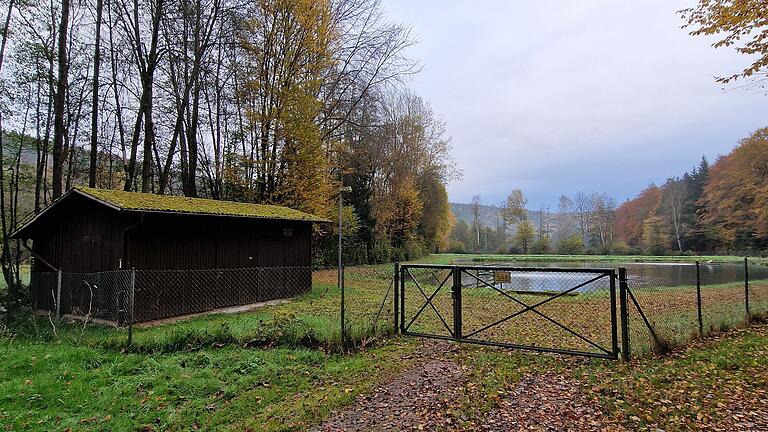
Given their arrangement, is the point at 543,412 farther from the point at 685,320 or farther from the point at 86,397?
the point at 685,320

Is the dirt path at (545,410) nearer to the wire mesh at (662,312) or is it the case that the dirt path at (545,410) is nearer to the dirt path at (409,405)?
the dirt path at (409,405)

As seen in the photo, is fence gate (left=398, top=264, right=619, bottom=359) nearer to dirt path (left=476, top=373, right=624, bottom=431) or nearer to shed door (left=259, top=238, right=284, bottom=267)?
dirt path (left=476, top=373, right=624, bottom=431)

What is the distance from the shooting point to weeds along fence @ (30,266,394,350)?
20.4 feet

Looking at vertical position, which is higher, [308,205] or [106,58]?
[106,58]

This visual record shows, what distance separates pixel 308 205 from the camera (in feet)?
57.1

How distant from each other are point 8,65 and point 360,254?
18.3 meters

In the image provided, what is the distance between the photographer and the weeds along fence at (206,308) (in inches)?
245

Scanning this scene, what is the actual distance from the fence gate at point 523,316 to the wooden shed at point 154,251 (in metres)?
4.82

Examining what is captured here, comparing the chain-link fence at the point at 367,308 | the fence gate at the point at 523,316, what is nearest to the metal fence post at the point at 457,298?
the fence gate at the point at 523,316

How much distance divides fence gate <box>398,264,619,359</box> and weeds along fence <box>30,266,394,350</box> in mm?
837

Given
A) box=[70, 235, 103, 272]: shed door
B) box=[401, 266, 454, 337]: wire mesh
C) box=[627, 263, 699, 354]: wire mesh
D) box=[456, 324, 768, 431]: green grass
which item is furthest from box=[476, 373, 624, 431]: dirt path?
box=[70, 235, 103, 272]: shed door

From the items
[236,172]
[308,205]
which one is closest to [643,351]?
[308,205]

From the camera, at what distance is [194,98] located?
16781 millimetres

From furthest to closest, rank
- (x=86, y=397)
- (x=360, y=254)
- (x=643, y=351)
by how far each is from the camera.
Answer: (x=360, y=254) < (x=643, y=351) < (x=86, y=397)
